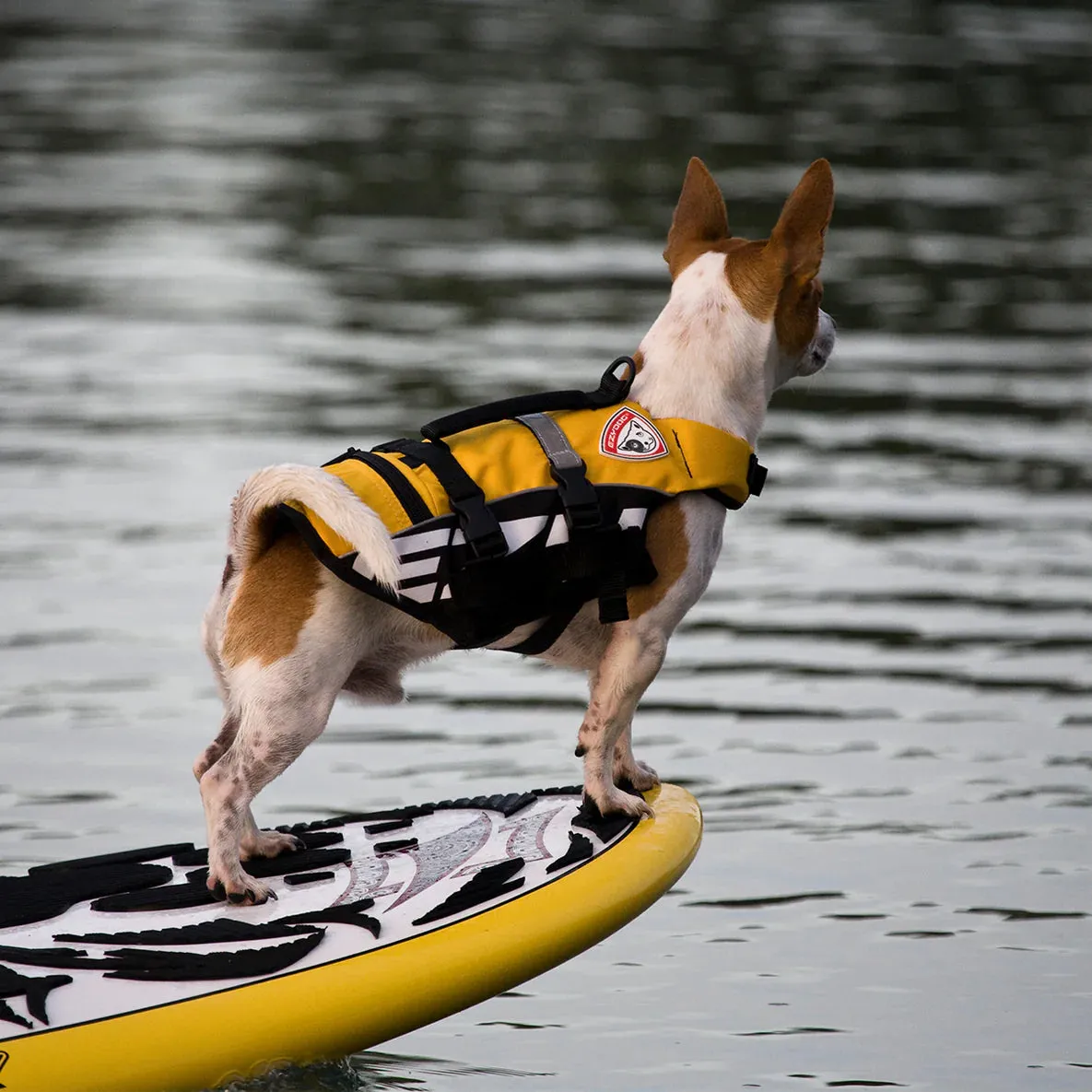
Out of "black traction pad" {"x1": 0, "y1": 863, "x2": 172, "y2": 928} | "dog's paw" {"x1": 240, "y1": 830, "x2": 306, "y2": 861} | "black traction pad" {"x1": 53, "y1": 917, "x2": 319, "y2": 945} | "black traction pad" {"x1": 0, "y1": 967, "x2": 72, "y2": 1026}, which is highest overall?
"dog's paw" {"x1": 240, "y1": 830, "x2": 306, "y2": 861}

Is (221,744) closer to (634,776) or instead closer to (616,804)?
(616,804)

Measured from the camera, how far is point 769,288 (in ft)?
19.1

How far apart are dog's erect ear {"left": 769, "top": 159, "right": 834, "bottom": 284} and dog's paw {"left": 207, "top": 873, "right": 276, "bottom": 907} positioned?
7.34ft

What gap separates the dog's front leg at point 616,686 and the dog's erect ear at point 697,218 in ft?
3.58

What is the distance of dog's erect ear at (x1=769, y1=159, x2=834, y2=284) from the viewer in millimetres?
5641

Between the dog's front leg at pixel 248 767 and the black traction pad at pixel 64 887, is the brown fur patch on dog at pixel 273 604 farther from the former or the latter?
the black traction pad at pixel 64 887

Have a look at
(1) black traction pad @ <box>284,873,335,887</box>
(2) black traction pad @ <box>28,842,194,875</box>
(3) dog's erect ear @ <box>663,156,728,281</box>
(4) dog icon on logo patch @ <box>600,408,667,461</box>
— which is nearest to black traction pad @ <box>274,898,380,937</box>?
(1) black traction pad @ <box>284,873,335,887</box>

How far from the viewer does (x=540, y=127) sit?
24.0m

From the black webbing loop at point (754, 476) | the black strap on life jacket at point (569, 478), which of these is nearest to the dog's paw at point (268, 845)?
the black strap on life jacket at point (569, 478)

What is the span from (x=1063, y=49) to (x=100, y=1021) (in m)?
27.8

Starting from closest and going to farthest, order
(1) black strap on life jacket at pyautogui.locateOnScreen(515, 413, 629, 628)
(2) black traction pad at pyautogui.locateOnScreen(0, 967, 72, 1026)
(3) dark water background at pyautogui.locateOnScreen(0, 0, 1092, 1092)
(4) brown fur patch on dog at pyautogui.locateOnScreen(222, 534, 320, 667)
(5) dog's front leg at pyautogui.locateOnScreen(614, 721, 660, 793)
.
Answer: (2) black traction pad at pyautogui.locateOnScreen(0, 967, 72, 1026) < (4) brown fur patch on dog at pyautogui.locateOnScreen(222, 534, 320, 667) < (1) black strap on life jacket at pyautogui.locateOnScreen(515, 413, 629, 628) < (5) dog's front leg at pyautogui.locateOnScreen(614, 721, 660, 793) < (3) dark water background at pyautogui.locateOnScreen(0, 0, 1092, 1092)

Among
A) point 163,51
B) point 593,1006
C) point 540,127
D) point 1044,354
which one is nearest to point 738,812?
point 593,1006

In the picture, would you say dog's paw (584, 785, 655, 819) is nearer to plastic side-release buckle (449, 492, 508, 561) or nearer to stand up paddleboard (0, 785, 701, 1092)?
stand up paddleboard (0, 785, 701, 1092)

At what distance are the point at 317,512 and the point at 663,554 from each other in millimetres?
1004
